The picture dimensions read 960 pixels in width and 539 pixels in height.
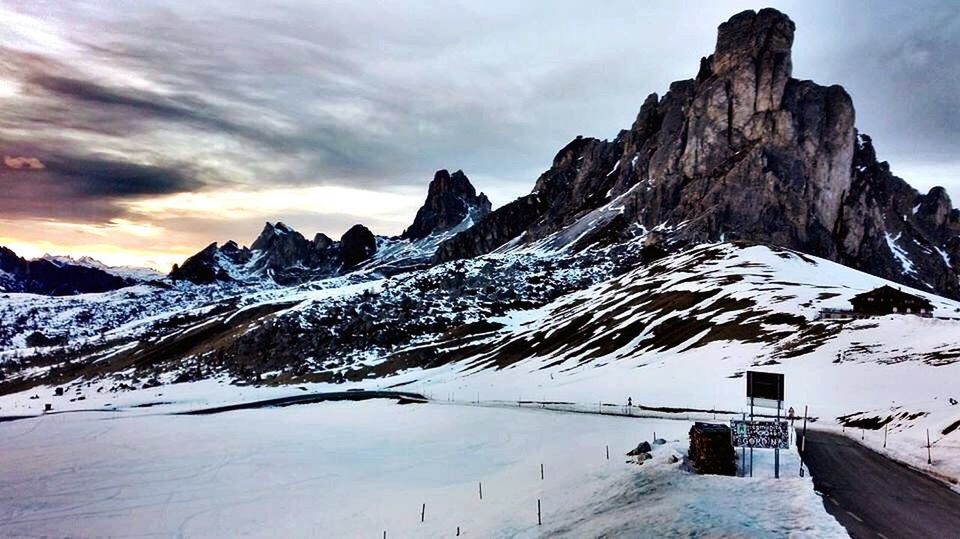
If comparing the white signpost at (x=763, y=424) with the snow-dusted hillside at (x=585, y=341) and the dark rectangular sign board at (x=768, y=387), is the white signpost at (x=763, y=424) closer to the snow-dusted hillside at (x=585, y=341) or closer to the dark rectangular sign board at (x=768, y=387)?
the dark rectangular sign board at (x=768, y=387)

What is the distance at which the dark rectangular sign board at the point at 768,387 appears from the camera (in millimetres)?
24203

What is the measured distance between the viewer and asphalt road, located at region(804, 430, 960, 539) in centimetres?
1823

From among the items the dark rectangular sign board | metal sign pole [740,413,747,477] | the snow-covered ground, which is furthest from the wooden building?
the dark rectangular sign board

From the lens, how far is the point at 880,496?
2161 cm

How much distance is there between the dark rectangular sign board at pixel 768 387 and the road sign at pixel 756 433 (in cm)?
146

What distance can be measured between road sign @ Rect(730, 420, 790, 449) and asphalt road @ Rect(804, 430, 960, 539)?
6.01 ft

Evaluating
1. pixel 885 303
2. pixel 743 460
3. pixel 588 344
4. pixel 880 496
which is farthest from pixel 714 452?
pixel 588 344

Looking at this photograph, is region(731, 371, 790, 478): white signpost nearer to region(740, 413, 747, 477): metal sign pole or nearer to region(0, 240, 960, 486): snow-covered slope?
region(740, 413, 747, 477): metal sign pole

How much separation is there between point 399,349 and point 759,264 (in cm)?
7927

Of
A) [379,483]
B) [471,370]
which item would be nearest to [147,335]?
[471,370]

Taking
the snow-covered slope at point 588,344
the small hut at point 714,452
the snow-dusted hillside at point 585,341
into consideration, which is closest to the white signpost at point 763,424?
the small hut at point 714,452

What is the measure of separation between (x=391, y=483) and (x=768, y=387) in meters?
23.3

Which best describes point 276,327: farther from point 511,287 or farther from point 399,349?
point 511,287

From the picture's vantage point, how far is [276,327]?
14725cm
